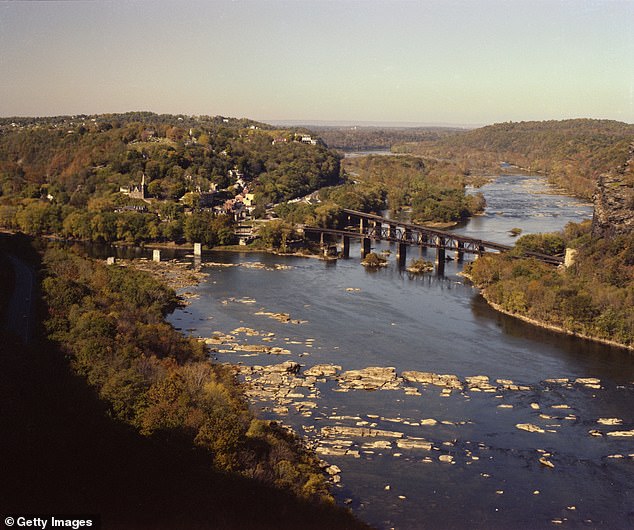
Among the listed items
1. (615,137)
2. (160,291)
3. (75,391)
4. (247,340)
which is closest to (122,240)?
(160,291)

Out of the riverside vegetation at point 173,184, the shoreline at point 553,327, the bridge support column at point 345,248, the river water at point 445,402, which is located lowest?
the river water at point 445,402

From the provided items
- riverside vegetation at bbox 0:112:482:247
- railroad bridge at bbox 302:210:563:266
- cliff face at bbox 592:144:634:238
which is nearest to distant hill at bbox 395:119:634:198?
riverside vegetation at bbox 0:112:482:247

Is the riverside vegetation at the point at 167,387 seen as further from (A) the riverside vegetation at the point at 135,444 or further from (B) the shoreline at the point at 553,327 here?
(B) the shoreline at the point at 553,327

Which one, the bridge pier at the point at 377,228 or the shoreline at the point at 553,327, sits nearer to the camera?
the shoreline at the point at 553,327

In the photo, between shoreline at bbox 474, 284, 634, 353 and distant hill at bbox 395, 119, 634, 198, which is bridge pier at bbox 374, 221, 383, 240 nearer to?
shoreline at bbox 474, 284, 634, 353

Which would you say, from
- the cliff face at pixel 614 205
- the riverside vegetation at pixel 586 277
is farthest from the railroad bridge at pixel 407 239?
the cliff face at pixel 614 205

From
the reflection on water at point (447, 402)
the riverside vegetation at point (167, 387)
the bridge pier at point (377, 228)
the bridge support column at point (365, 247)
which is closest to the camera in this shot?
the riverside vegetation at point (167, 387)

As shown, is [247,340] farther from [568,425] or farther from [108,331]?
[568,425]
